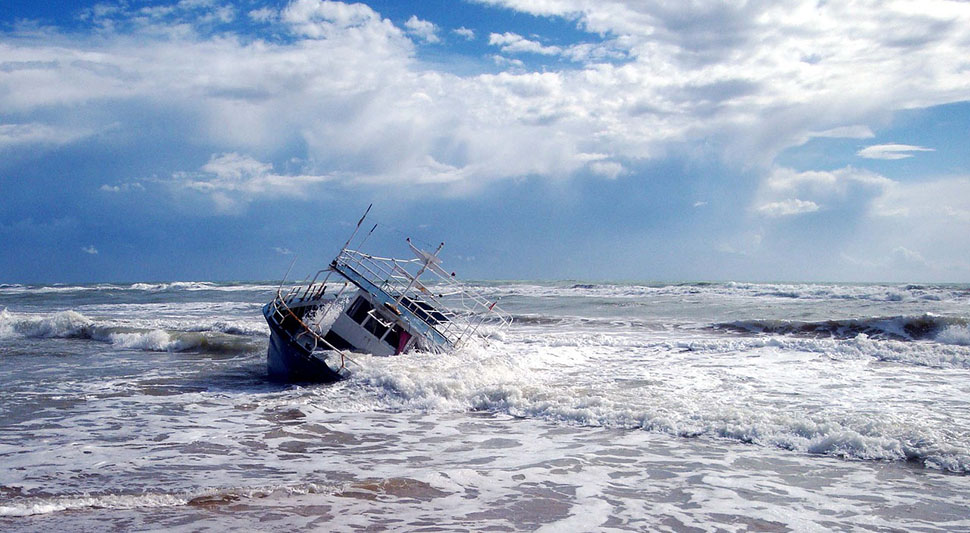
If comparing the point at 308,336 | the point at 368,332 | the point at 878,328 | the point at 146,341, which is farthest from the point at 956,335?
the point at 146,341

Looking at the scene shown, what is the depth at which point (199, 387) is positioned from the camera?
563 inches

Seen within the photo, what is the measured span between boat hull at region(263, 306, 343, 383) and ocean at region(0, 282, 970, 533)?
325mm

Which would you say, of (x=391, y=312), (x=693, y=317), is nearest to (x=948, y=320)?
(x=693, y=317)

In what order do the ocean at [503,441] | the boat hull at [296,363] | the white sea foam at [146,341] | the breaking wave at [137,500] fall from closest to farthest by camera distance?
the breaking wave at [137,500]
the ocean at [503,441]
the boat hull at [296,363]
the white sea foam at [146,341]

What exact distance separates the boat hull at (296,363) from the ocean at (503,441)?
0.33 meters

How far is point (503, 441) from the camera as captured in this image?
32.2 ft

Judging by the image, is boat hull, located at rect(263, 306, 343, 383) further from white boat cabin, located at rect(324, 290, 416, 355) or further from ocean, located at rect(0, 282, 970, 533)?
white boat cabin, located at rect(324, 290, 416, 355)

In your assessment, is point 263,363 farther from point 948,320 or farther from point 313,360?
point 948,320

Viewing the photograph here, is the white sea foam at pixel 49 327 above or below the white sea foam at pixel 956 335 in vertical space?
below

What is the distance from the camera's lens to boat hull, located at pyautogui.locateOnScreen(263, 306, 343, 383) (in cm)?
1373

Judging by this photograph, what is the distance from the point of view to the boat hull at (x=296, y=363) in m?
13.7

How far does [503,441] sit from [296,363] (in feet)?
19.7

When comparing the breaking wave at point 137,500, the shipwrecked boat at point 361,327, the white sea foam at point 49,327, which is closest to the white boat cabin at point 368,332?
the shipwrecked boat at point 361,327

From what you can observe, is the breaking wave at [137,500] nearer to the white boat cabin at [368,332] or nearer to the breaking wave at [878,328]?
the white boat cabin at [368,332]
